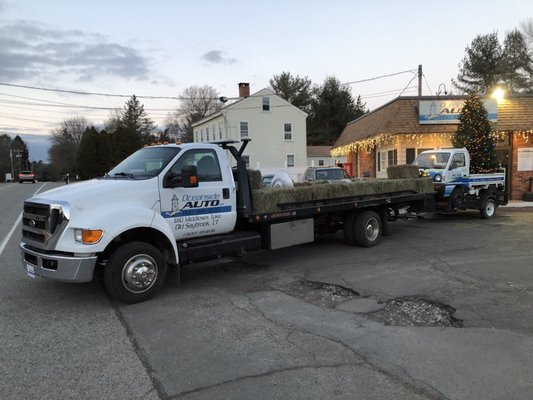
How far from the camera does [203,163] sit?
7.19m

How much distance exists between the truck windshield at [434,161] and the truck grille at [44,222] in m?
12.1

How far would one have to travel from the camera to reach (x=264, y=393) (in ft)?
12.0

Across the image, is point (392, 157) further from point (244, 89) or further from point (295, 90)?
point (295, 90)

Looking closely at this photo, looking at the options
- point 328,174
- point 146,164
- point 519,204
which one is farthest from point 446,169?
point 146,164

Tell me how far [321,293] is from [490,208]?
10723 millimetres

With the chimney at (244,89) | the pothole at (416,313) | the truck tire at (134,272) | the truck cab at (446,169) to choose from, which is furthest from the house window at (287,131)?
the pothole at (416,313)

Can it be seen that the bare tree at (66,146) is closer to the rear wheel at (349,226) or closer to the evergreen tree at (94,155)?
the evergreen tree at (94,155)

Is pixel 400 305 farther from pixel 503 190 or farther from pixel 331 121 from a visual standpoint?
pixel 331 121

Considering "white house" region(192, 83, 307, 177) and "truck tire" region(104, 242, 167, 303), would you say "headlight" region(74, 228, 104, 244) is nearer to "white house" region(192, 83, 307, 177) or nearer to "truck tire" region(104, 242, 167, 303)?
"truck tire" region(104, 242, 167, 303)

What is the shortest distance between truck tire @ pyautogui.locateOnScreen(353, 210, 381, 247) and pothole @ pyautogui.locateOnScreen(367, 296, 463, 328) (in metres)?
3.72

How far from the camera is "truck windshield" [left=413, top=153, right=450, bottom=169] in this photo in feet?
47.9

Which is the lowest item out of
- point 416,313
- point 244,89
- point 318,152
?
point 416,313

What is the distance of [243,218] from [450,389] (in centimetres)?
459

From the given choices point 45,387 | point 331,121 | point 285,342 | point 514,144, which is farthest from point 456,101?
point 331,121
